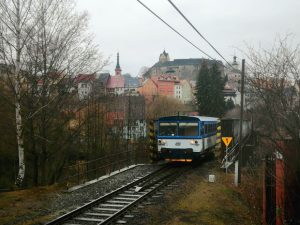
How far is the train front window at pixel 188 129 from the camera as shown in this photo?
1988cm

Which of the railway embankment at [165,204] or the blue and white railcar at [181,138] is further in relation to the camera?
the blue and white railcar at [181,138]

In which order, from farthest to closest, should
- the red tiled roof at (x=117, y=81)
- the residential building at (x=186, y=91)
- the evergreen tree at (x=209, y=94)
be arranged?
the residential building at (x=186, y=91) → the red tiled roof at (x=117, y=81) → the evergreen tree at (x=209, y=94)

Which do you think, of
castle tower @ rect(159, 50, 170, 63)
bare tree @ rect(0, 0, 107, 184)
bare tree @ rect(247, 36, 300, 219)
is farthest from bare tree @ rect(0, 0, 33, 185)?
castle tower @ rect(159, 50, 170, 63)

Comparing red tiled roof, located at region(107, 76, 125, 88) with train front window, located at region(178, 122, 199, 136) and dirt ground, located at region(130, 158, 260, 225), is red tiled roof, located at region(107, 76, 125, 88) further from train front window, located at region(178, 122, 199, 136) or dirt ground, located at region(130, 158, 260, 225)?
dirt ground, located at region(130, 158, 260, 225)

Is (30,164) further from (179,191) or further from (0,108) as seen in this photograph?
(179,191)

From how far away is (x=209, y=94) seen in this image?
56.8 metres

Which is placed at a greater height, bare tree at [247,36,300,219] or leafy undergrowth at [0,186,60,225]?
bare tree at [247,36,300,219]

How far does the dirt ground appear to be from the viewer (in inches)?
402

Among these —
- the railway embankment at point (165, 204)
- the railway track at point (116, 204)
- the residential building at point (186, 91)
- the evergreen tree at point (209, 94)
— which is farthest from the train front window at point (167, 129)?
the residential building at point (186, 91)

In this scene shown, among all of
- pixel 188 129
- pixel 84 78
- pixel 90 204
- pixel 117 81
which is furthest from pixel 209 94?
pixel 117 81

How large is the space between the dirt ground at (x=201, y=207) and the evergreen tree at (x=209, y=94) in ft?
132

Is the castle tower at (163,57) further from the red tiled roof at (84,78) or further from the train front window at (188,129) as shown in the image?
the red tiled roof at (84,78)

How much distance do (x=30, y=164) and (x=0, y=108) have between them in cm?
548

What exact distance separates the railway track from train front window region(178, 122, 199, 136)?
3.92m
